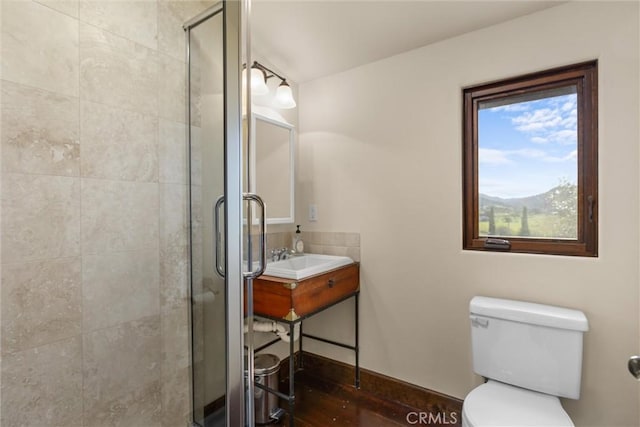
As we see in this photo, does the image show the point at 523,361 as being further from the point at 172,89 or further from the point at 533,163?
the point at 172,89

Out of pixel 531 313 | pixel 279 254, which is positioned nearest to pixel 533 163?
pixel 531 313

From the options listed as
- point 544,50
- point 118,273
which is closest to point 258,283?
point 118,273

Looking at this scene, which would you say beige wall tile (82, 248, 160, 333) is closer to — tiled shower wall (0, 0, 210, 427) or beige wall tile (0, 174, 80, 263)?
tiled shower wall (0, 0, 210, 427)

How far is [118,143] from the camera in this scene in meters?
1.25

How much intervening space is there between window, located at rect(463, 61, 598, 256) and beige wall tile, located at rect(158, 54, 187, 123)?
5.26 ft

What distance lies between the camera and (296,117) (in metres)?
2.46

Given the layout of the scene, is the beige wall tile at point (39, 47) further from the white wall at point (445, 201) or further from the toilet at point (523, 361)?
the toilet at point (523, 361)

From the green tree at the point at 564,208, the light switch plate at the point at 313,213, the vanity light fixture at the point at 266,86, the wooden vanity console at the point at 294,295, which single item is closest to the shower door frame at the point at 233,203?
the wooden vanity console at the point at 294,295

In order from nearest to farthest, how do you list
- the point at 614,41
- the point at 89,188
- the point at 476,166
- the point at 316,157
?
the point at 89,188, the point at 614,41, the point at 476,166, the point at 316,157

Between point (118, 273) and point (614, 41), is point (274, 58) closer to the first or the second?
point (118, 273)

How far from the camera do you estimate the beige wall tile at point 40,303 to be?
0.99 metres

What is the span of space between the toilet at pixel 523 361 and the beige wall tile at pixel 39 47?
6.69 ft

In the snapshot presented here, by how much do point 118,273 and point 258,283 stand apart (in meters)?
0.70

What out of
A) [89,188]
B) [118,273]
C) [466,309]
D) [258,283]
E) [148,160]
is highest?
[148,160]
